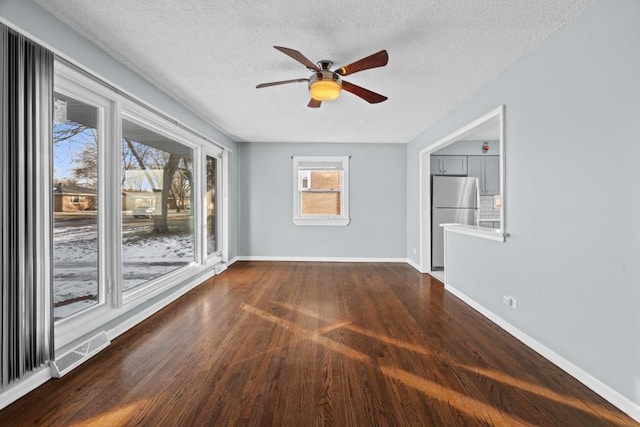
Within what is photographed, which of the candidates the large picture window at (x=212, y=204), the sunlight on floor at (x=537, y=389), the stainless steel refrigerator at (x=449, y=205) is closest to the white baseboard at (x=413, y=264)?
the stainless steel refrigerator at (x=449, y=205)

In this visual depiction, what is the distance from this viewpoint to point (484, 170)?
5855 mm

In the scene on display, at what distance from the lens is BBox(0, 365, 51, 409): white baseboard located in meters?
1.77

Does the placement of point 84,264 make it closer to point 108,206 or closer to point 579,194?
point 108,206

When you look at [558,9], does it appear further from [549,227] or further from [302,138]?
[302,138]

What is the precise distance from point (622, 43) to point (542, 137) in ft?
2.49

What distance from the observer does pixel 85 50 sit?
2393mm

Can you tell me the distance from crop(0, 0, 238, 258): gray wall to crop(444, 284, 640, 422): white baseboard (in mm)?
4109

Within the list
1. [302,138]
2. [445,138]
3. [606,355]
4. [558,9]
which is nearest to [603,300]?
[606,355]

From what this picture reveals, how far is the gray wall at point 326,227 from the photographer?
20.8 ft

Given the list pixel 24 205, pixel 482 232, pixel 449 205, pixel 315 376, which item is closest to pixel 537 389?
pixel 315 376

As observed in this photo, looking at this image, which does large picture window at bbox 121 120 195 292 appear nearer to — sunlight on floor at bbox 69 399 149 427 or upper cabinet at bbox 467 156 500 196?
sunlight on floor at bbox 69 399 149 427

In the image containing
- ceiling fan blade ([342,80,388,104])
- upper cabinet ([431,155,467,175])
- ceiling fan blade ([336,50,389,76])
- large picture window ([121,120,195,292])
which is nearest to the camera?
ceiling fan blade ([336,50,389,76])

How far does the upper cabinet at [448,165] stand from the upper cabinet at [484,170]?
0.12m

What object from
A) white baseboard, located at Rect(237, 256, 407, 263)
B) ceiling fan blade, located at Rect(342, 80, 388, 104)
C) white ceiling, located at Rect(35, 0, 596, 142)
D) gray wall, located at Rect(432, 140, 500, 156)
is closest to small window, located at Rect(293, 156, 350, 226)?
white baseboard, located at Rect(237, 256, 407, 263)
